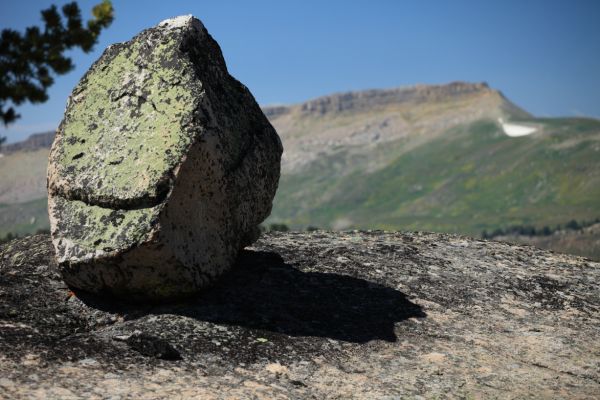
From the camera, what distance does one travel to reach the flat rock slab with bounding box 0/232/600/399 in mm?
8844

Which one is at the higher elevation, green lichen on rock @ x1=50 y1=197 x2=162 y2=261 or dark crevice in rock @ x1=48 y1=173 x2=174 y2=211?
dark crevice in rock @ x1=48 y1=173 x2=174 y2=211

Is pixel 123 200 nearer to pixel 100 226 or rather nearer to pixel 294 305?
pixel 100 226

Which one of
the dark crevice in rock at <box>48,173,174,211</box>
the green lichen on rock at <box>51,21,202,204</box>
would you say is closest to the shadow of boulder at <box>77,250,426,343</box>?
the dark crevice in rock at <box>48,173,174,211</box>

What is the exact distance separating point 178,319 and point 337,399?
289cm

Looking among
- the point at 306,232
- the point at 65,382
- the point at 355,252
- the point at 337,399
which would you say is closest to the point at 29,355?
the point at 65,382

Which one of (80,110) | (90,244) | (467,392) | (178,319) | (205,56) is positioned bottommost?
(467,392)

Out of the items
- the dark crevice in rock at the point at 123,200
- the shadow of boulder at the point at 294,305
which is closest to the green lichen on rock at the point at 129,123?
the dark crevice in rock at the point at 123,200

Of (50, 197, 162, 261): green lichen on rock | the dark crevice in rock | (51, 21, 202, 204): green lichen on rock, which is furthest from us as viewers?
(51, 21, 202, 204): green lichen on rock

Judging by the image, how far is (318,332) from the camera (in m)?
10.7

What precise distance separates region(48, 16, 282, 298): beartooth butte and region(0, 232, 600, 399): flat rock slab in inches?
30.9

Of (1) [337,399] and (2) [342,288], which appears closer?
(1) [337,399]

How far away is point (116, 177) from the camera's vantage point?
35.1ft

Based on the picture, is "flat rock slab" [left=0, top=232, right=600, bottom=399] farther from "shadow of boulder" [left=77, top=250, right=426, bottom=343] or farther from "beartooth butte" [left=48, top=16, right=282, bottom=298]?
"beartooth butte" [left=48, top=16, right=282, bottom=298]

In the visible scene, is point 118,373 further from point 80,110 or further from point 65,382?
point 80,110
